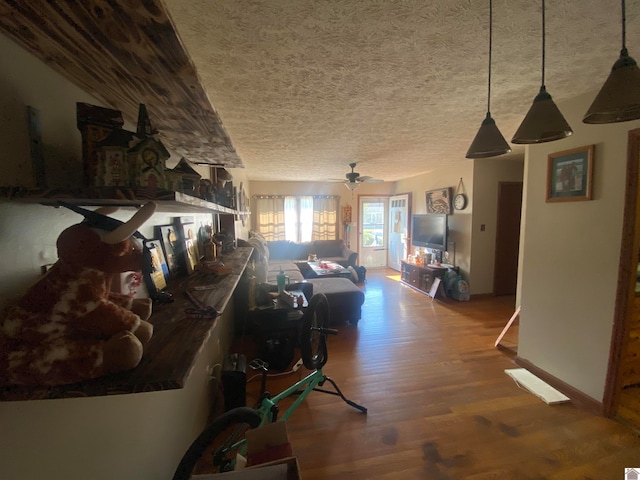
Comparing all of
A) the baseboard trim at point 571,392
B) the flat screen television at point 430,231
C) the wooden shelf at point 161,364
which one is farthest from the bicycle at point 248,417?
the flat screen television at point 430,231

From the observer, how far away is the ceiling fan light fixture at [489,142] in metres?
1.29

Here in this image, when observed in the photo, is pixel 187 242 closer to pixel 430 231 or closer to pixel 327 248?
pixel 430 231

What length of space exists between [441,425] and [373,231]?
226 inches

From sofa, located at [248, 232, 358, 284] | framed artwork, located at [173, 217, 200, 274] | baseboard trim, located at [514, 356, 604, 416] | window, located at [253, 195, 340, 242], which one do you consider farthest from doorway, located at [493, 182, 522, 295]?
framed artwork, located at [173, 217, 200, 274]

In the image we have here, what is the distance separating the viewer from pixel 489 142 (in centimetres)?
130

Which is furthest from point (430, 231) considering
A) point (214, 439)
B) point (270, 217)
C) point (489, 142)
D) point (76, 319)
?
point (76, 319)

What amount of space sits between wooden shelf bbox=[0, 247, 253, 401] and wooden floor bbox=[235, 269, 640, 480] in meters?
1.35

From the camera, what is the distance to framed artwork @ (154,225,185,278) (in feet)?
4.16

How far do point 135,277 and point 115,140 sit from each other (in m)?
0.35

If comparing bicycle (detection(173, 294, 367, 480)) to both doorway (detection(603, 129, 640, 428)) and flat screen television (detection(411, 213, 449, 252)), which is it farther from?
flat screen television (detection(411, 213, 449, 252))

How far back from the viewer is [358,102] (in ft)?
6.76

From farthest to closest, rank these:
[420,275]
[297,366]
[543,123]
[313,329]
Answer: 1. [420,275]
2. [297,366]
3. [313,329]
4. [543,123]

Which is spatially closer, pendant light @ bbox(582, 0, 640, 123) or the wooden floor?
pendant light @ bbox(582, 0, 640, 123)

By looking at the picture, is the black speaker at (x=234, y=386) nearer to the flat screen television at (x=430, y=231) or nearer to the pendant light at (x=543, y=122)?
the pendant light at (x=543, y=122)
